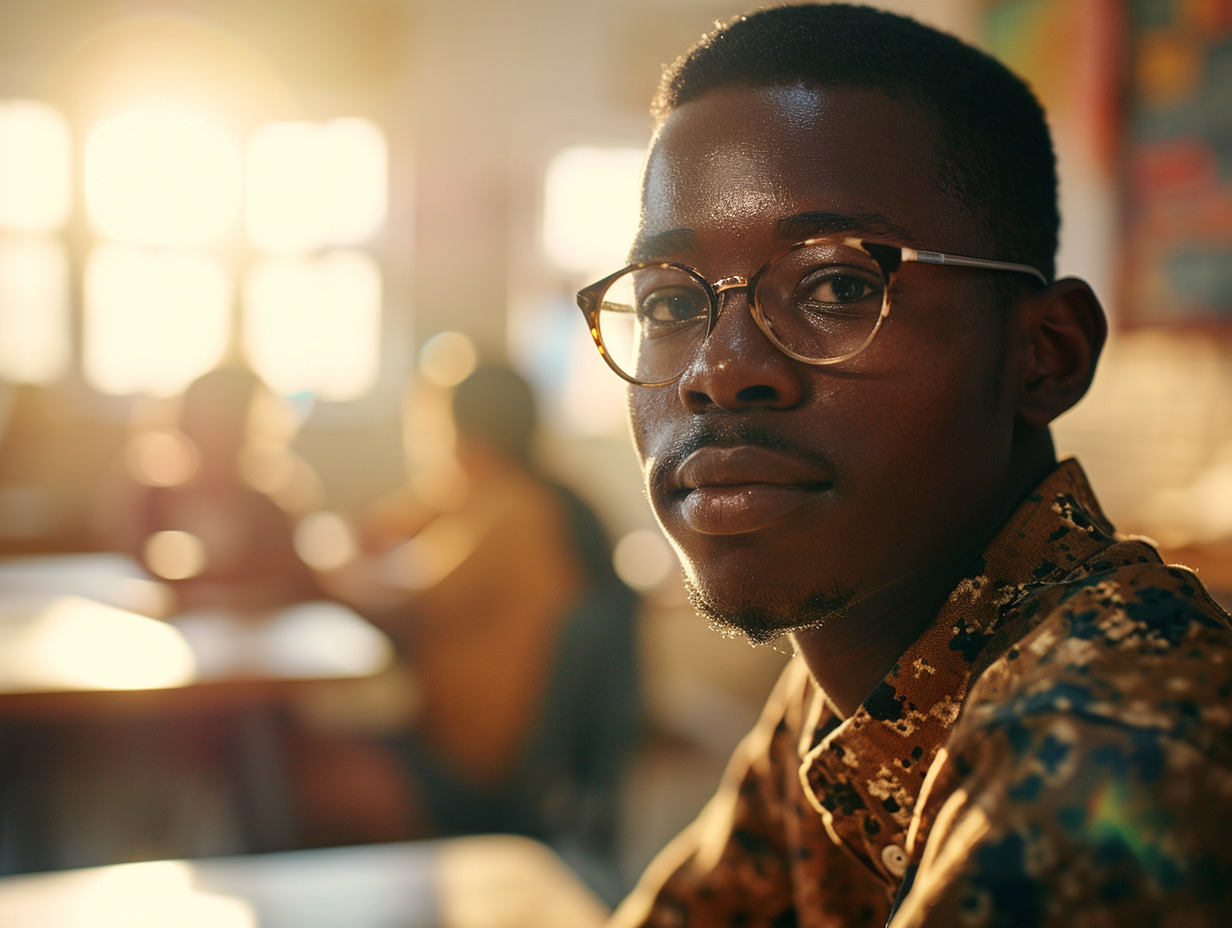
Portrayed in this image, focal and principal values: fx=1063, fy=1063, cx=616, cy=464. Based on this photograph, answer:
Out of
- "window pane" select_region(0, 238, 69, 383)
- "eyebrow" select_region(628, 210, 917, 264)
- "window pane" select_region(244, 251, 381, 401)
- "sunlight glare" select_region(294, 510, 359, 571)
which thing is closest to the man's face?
"eyebrow" select_region(628, 210, 917, 264)

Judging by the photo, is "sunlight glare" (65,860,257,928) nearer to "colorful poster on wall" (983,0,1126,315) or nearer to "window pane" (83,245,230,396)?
"colorful poster on wall" (983,0,1126,315)

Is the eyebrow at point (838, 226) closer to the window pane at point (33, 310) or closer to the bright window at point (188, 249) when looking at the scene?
the bright window at point (188, 249)

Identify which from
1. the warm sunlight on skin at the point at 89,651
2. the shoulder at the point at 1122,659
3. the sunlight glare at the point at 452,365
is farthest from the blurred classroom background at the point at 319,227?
the shoulder at the point at 1122,659

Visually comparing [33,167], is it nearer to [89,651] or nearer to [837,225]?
[89,651]

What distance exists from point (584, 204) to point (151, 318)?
2.74m

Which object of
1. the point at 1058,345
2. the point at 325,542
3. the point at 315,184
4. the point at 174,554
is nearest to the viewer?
the point at 1058,345

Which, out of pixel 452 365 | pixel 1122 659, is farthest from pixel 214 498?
pixel 1122 659

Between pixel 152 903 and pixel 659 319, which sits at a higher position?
pixel 659 319

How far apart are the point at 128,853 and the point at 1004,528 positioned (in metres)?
2.97

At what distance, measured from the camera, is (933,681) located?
0.78 metres

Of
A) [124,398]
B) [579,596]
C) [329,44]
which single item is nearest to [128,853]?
[579,596]

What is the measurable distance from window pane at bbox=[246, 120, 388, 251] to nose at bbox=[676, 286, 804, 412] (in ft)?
20.2

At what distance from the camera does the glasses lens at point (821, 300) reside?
2.56 feet

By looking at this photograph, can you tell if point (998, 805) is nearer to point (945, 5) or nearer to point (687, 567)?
point (687, 567)
